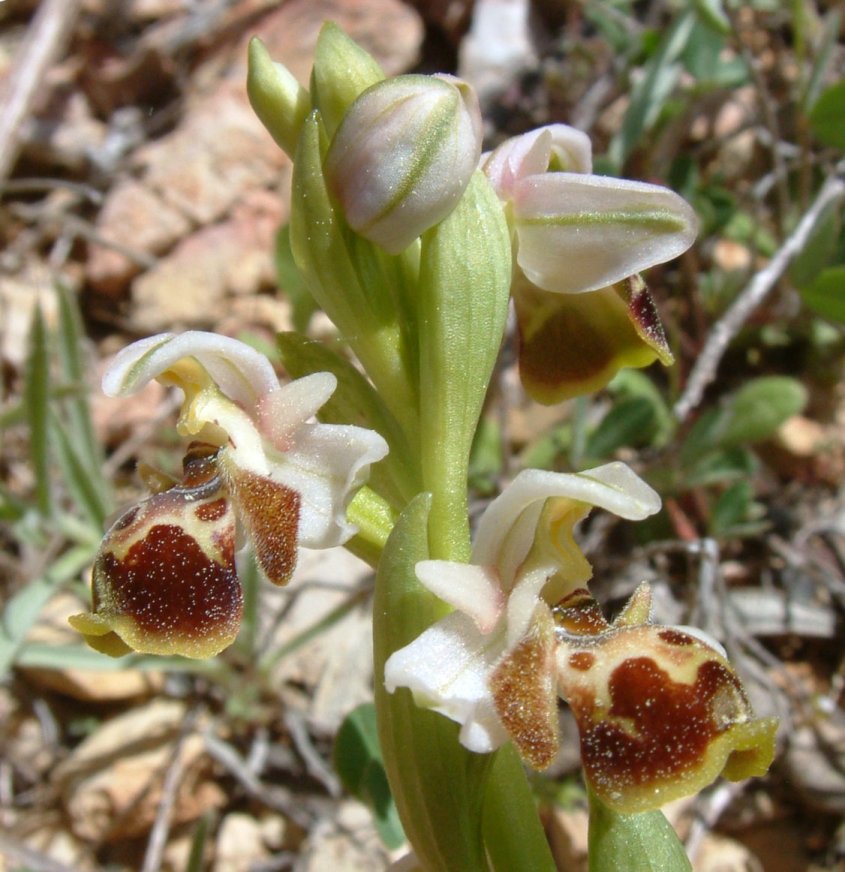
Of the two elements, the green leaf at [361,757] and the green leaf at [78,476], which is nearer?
the green leaf at [361,757]

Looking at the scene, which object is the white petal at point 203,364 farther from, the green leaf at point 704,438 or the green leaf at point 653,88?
the green leaf at point 653,88

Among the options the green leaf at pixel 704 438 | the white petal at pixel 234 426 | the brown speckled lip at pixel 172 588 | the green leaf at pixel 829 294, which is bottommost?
the green leaf at pixel 704 438

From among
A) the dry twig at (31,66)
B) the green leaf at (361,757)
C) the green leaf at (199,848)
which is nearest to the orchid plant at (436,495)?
the green leaf at (361,757)

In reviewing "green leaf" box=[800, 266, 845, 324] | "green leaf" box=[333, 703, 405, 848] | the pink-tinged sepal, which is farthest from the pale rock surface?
"green leaf" box=[800, 266, 845, 324]

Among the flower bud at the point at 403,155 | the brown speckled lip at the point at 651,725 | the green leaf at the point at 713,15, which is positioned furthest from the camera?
the green leaf at the point at 713,15

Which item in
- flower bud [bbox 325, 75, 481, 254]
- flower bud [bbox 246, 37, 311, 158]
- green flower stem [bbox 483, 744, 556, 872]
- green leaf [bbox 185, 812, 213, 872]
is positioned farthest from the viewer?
green leaf [bbox 185, 812, 213, 872]

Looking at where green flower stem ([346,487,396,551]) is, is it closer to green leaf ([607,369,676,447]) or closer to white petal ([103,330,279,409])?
white petal ([103,330,279,409])

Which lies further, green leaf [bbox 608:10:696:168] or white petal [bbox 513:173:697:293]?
green leaf [bbox 608:10:696:168]

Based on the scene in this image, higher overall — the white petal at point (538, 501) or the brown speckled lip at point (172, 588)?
the brown speckled lip at point (172, 588)
